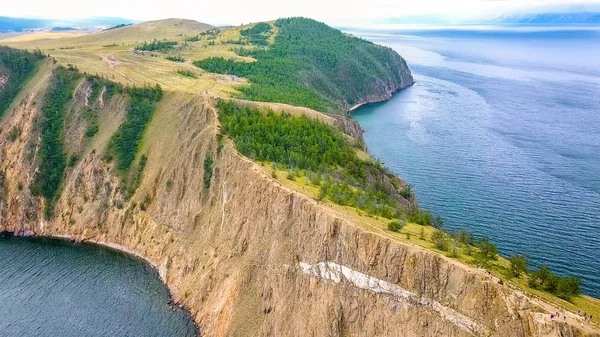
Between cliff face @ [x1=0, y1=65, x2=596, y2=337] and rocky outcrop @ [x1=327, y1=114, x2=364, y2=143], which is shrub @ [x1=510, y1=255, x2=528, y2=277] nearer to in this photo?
cliff face @ [x1=0, y1=65, x2=596, y2=337]

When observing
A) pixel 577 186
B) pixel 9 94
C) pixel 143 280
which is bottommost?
pixel 143 280

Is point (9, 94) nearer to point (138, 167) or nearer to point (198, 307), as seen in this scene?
point (138, 167)

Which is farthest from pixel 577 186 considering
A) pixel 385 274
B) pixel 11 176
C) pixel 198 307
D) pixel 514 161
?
pixel 11 176

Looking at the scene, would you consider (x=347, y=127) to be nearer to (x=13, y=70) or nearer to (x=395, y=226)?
(x=395, y=226)

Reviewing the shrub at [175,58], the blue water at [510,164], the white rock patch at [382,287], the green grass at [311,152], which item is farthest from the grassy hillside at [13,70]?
the white rock patch at [382,287]

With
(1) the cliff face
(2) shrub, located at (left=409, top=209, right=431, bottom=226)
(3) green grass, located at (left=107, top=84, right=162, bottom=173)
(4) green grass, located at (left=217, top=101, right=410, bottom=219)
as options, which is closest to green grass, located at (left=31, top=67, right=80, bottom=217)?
(1) the cliff face

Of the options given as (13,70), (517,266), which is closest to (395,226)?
(517,266)
